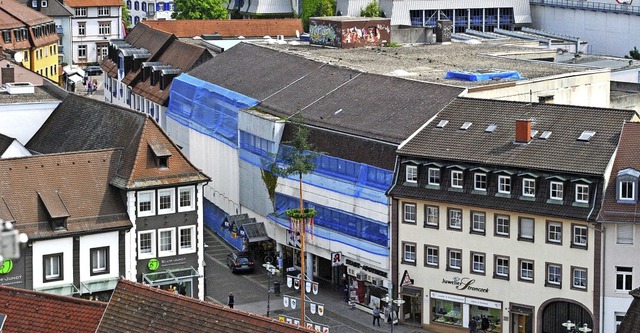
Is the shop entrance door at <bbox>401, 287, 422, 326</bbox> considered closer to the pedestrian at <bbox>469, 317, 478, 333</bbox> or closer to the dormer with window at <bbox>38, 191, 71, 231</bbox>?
the pedestrian at <bbox>469, 317, 478, 333</bbox>

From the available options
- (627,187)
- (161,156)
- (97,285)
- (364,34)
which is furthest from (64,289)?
(364,34)

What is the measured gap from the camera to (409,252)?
10312 centimetres

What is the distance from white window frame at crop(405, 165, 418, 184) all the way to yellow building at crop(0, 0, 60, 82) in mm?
81382

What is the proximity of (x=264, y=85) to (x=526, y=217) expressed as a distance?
3749 centimetres

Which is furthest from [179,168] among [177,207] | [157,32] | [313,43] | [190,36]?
[190,36]

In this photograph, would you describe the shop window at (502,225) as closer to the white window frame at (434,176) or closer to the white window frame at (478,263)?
the white window frame at (478,263)

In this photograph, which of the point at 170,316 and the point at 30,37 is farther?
the point at 30,37

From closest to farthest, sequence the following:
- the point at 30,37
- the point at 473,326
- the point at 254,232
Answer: the point at 473,326, the point at 254,232, the point at 30,37

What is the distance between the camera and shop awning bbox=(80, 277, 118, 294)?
9550cm

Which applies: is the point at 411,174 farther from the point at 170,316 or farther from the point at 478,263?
the point at 170,316

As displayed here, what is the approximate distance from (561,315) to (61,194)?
3025 cm

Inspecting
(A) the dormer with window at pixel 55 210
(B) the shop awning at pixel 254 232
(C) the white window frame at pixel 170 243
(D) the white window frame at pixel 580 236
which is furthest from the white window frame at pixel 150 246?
(D) the white window frame at pixel 580 236

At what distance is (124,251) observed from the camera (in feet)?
320

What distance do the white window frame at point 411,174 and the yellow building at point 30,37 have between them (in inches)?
3204
